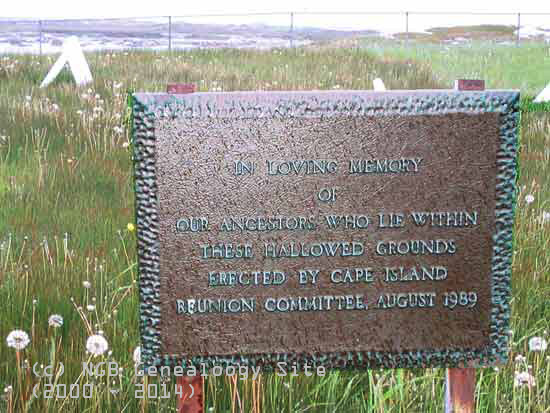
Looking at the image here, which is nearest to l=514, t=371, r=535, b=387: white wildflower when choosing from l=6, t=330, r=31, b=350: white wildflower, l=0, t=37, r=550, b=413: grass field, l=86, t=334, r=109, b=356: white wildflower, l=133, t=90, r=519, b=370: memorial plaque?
l=0, t=37, r=550, b=413: grass field

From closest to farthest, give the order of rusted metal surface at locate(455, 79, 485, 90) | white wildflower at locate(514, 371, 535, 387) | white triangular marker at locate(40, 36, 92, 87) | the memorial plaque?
the memorial plaque → rusted metal surface at locate(455, 79, 485, 90) → white wildflower at locate(514, 371, 535, 387) → white triangular marker at locate(40, 36, 92, 87)

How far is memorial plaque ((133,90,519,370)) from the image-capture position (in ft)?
9.78

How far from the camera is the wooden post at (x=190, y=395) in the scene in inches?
129

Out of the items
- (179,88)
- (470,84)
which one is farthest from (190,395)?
(470,84)

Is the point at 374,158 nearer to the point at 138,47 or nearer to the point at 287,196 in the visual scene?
the point at 287,196

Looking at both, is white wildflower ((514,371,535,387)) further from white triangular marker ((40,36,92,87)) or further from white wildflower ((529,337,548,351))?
white triangular marker ((40,36,92,87))

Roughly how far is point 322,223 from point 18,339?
1.54 metres

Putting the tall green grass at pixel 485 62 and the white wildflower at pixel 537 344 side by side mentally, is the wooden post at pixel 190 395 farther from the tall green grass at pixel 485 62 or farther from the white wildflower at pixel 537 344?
the tall green grass at pixel 485 62

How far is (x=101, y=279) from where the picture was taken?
4.33 meters

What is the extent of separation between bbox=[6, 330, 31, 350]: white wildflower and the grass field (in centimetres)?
7

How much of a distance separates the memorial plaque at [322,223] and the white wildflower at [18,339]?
2.57ft

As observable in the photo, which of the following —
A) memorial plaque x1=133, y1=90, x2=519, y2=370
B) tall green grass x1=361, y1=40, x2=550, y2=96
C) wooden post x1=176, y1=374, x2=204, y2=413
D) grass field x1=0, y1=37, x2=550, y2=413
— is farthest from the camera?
tall green grass x1=361, y1=40, x2=550, y2=96

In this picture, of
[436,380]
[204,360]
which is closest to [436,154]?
[204,360]

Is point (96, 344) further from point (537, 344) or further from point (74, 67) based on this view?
point (74, 67)
